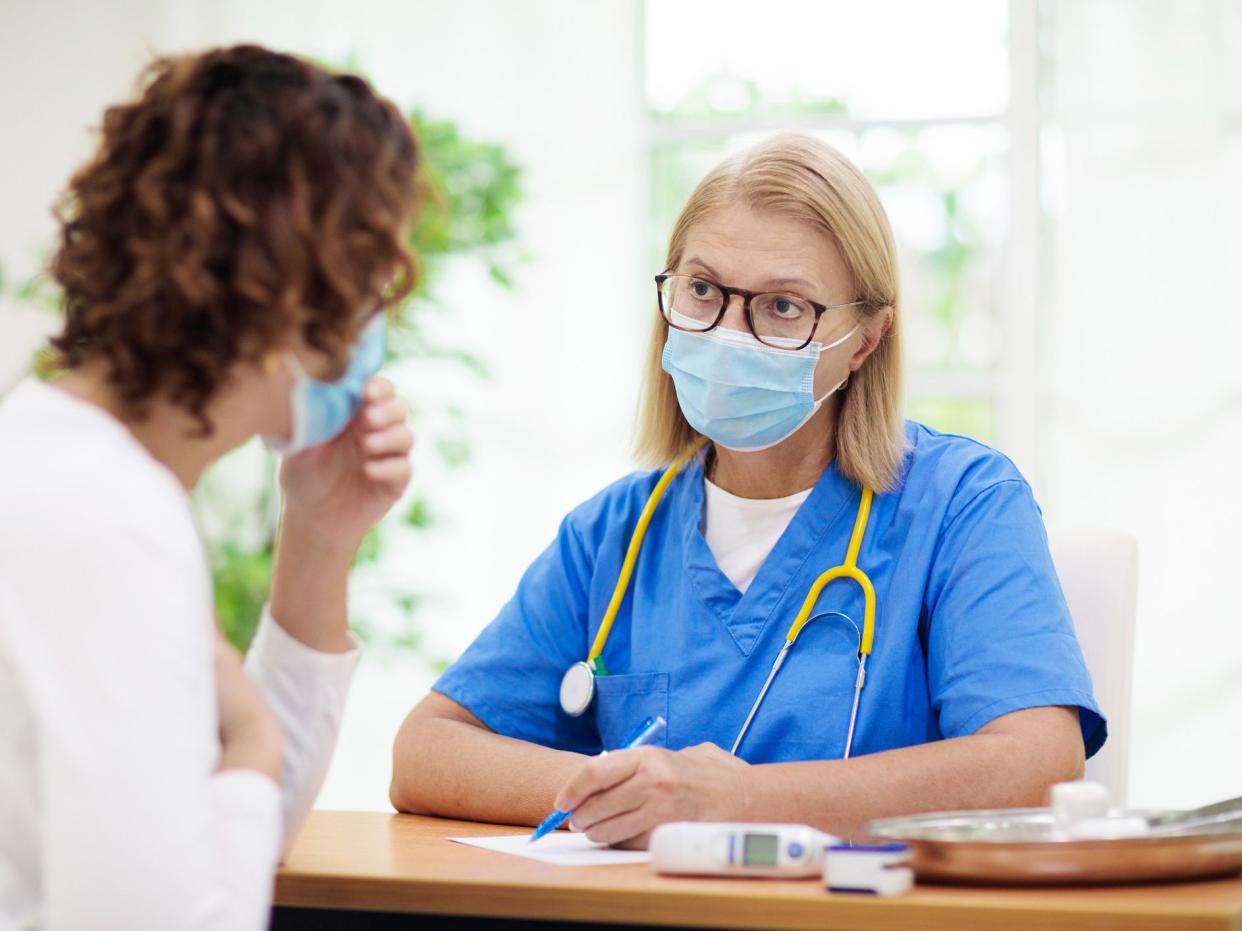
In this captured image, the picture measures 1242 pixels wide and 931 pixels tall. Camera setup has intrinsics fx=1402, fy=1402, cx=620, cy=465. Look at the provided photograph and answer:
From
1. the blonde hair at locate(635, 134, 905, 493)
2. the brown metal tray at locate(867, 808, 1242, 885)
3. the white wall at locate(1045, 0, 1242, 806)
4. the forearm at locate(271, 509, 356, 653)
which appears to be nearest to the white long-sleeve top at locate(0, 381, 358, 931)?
the forearm at locate(271, 509, 356, 653)

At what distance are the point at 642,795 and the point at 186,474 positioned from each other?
0.47 meters

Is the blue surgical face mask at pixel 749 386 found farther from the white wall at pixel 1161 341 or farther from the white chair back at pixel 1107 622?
the white wall at pixel 1161 341

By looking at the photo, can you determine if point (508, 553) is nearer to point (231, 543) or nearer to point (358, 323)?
point (231, 543)

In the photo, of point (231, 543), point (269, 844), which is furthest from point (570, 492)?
point (269, 844)

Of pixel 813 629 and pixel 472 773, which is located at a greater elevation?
pixel 813 629

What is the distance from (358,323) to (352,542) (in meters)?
0.24

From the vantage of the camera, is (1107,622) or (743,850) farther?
(1107,622)

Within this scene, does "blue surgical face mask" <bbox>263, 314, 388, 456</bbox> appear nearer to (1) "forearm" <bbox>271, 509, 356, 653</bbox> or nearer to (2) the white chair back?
(1) "forearm" <bbox>271, 509, 356, 653</bbox>

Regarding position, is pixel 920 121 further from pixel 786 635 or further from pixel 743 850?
pixel 743 850

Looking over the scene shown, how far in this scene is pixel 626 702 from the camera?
164cm

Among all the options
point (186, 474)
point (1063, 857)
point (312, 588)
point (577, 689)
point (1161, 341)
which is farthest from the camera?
point (1161, 341)

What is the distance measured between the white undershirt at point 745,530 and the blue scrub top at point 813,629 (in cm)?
2

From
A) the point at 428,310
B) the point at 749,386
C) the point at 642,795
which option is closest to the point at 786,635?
the point at 749,386

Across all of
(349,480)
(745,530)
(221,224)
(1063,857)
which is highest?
(221,224)
